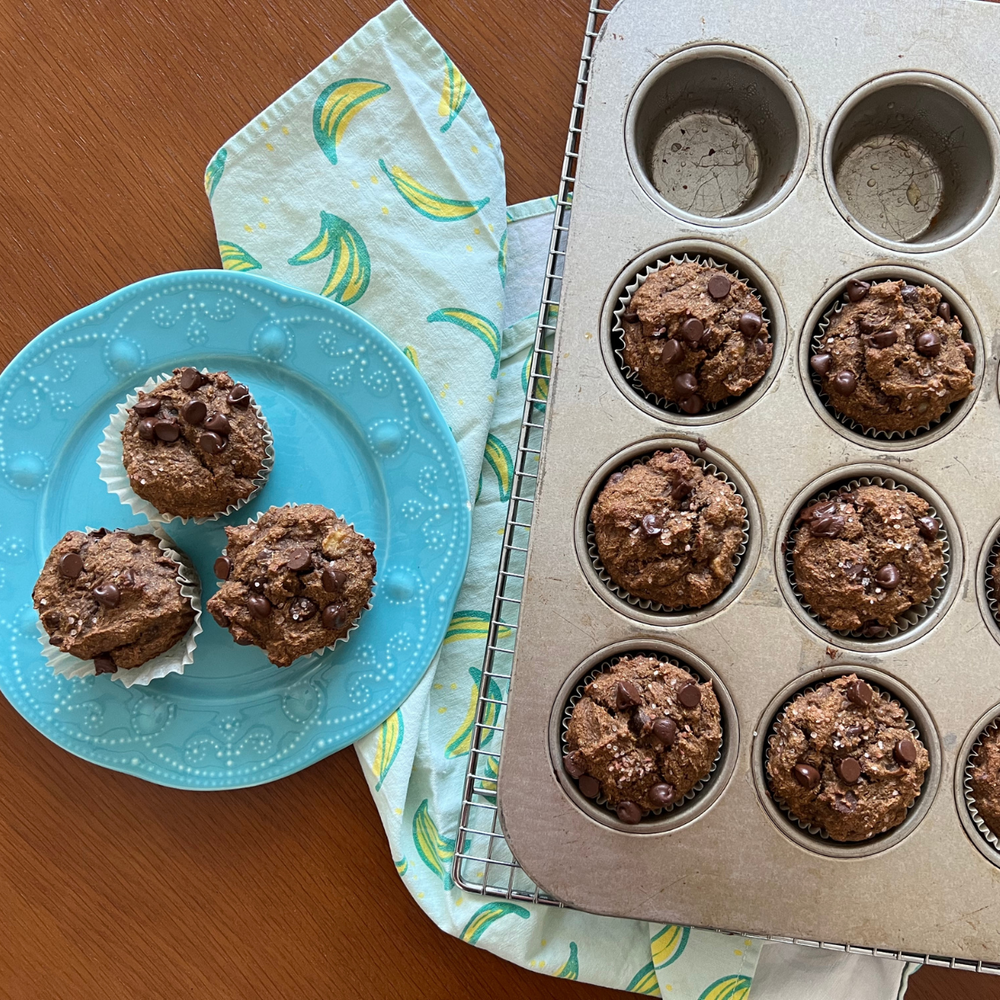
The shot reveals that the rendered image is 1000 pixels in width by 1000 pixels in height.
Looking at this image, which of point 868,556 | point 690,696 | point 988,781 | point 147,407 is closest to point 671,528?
point 690,696

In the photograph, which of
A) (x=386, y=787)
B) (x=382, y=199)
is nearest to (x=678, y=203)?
(x=382, y=199)

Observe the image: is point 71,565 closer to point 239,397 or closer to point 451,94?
A: point 239,397

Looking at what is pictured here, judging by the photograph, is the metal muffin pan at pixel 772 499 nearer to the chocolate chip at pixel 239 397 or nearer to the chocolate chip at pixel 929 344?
the chocolate chip at pixel 929 344

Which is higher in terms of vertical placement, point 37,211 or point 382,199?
Answer: point 37,211

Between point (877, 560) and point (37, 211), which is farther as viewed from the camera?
point (37, 211)

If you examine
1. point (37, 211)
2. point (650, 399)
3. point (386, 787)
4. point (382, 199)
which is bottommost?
point (386, 787)

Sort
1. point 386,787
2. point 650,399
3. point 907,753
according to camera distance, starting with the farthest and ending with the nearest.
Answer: point 386,787
point 650,399
point 907,753

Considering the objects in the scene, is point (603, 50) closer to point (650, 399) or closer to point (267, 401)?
point (650, 399)

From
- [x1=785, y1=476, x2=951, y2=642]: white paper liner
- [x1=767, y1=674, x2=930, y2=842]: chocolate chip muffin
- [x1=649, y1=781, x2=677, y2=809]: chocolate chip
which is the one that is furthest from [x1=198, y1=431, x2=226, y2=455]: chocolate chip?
[x1=767, y1=674, x2=930, y2=842]: chocolate chip muffin

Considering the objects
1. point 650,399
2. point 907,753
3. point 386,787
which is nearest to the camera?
point 907,753
